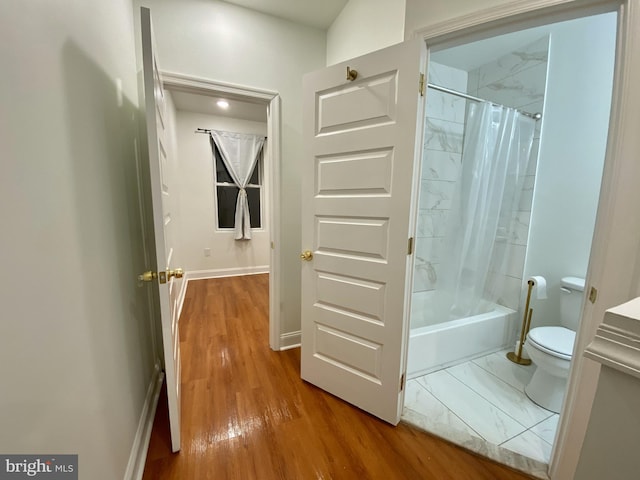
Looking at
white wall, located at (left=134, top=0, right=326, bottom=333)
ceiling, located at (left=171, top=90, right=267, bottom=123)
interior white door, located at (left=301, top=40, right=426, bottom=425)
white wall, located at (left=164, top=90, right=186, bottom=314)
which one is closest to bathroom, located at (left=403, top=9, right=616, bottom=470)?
interior white door, located at (left=301, top=40, right=426, bottom=425)

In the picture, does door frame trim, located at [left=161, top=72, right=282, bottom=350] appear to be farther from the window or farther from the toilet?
the window

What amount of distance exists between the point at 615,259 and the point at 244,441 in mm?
1858

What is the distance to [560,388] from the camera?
1641 mm

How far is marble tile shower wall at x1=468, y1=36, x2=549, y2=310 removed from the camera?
2.14 metres

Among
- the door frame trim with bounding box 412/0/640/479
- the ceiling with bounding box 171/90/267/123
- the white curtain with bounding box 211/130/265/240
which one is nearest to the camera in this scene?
the door frame trim with bounding box 412/0/640/479

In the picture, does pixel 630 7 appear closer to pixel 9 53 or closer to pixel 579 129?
pixel 579 129

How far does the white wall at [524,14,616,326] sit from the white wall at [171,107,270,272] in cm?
375

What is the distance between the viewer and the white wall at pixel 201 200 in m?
3.95

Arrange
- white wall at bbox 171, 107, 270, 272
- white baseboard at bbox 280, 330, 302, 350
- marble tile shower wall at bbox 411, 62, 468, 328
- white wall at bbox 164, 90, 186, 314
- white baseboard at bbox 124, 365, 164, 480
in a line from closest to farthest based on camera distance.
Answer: white baseboard at bbox 124, 365, 164, 480 → white wall at bbox 164, 90, 186, 314 → white baseboard at bbox 280, 330, 302, 350 → marble tile shower wall at bbox 411, 62, 468, 328 → white wall at bbox 171, 107, 270, 272

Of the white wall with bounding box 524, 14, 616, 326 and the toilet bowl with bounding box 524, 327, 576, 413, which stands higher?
the white wall with bounding box 524, 14, 616, 326

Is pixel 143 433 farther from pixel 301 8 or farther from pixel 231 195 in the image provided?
pixel 231 195

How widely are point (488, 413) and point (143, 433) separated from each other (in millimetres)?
1968

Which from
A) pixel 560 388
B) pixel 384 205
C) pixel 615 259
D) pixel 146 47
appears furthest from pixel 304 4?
pixel 560 388

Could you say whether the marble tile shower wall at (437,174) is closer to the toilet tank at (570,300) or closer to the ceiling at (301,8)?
the toilet tank at (570,300)
